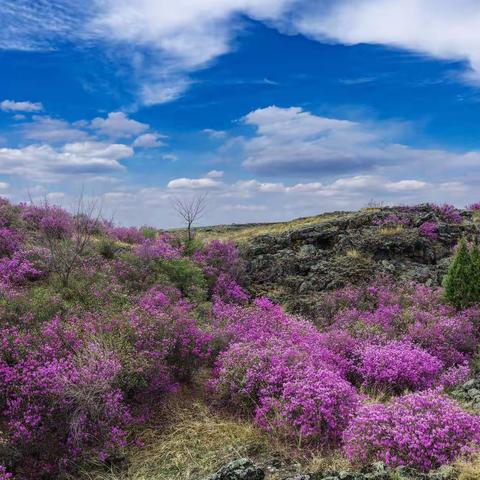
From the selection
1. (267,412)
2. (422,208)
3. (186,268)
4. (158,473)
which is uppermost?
(422,208)

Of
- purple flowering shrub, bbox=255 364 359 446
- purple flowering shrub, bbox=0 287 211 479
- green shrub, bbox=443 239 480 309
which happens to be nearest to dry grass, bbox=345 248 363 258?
green shrub, bbox=443 239 480 309

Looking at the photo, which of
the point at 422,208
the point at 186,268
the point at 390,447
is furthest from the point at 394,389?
the point at 422,208

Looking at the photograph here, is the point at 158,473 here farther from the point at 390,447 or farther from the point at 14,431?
the point at 390,447

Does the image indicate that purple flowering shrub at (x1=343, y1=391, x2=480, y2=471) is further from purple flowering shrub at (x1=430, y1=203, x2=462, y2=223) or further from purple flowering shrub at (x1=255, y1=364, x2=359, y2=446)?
purple flowering shrub at (x1=430, y1=203, x2=462, y2=223)

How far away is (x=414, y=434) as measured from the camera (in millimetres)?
6043

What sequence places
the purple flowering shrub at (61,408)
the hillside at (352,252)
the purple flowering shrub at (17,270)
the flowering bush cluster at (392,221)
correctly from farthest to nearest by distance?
1. the flowering bush cluster at (392,221)
2. the hillside at (352,252)
3. the purple flowering shrub at (17,270)
4. the purple flowering shrub at (61,408)

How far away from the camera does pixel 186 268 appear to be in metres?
16.1

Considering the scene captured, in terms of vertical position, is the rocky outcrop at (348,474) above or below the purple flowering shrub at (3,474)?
above

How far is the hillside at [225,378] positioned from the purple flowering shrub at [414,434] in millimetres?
22

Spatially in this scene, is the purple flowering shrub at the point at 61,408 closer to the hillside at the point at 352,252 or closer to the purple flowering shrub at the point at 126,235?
the hillside at the point at 352,252

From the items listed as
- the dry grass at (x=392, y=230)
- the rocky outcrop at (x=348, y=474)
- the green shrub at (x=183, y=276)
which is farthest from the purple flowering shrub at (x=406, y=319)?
the rocky outcrop at (x=348, y=474)

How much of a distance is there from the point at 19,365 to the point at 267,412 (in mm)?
3744

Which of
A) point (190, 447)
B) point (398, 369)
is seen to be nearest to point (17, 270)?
point (190, 447)

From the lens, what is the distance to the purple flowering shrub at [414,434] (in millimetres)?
5879
